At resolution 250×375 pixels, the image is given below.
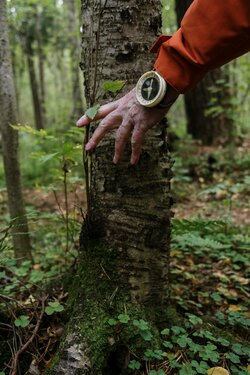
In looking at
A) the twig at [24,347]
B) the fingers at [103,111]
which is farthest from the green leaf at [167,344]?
the fingers at [103,111]

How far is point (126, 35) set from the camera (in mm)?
2172

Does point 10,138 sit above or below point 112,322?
above

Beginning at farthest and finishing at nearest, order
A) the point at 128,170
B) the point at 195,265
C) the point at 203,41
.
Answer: the point at 195,265
the point at 128,170
the point at 203,41

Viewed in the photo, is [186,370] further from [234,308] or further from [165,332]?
[234,308]

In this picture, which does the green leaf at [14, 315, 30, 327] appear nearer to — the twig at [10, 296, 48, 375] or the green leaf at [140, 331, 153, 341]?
the twig at [10, 296, 48, 375]

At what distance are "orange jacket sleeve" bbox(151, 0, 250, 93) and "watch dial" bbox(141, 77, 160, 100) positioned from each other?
2.2 inches

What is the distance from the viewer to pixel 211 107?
8.04 m

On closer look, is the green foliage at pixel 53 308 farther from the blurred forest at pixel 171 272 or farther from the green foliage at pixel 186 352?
the green foliage at pixel 186 352

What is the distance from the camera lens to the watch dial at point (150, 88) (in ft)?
5.87

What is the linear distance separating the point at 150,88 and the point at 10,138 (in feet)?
6.45

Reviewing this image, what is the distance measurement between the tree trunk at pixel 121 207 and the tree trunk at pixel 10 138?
1.18m

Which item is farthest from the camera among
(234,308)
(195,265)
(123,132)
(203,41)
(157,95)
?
(195,265)

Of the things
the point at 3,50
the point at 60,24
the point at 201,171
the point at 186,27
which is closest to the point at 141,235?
the point at 186,27

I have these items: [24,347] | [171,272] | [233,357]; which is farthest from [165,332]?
[171,272]
